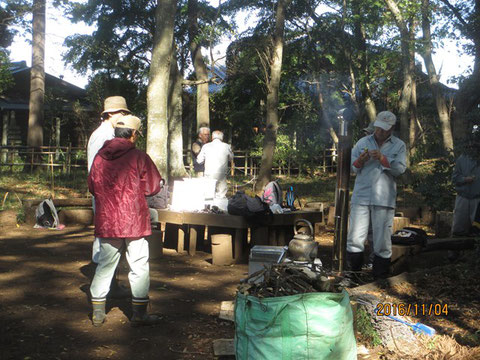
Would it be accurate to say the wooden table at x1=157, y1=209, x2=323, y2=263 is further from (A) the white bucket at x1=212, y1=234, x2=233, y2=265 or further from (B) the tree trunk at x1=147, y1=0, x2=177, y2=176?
(B) the tree trunk at x1=147, y1=0, x2=177, y2=176

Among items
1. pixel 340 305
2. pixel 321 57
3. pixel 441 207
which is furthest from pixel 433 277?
pixel 321 57

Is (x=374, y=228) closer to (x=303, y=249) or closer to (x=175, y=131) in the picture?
(x=303, y=249)

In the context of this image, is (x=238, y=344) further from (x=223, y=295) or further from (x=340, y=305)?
(x=223, y=295)

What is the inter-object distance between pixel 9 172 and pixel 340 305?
1936 centimetres

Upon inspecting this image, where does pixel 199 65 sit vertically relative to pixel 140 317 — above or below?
above

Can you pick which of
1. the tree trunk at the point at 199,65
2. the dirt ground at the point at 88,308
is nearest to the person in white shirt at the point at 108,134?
the dirt ground at the point at 88,308

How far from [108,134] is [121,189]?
1.11 meters

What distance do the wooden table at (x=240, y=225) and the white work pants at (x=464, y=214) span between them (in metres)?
2.04

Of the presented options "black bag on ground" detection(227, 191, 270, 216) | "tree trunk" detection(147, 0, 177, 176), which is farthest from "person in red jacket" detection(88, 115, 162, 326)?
"tree trunk" detection(147, 0, 177, 176)

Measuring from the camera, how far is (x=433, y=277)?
633cm

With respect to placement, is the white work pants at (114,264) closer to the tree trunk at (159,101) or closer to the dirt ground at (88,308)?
the dirt ground at (88,308)

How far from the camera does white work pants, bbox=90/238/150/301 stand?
194 inches

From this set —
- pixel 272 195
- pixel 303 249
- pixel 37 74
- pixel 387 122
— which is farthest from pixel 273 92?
pixel 303 249

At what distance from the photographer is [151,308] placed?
565cm
